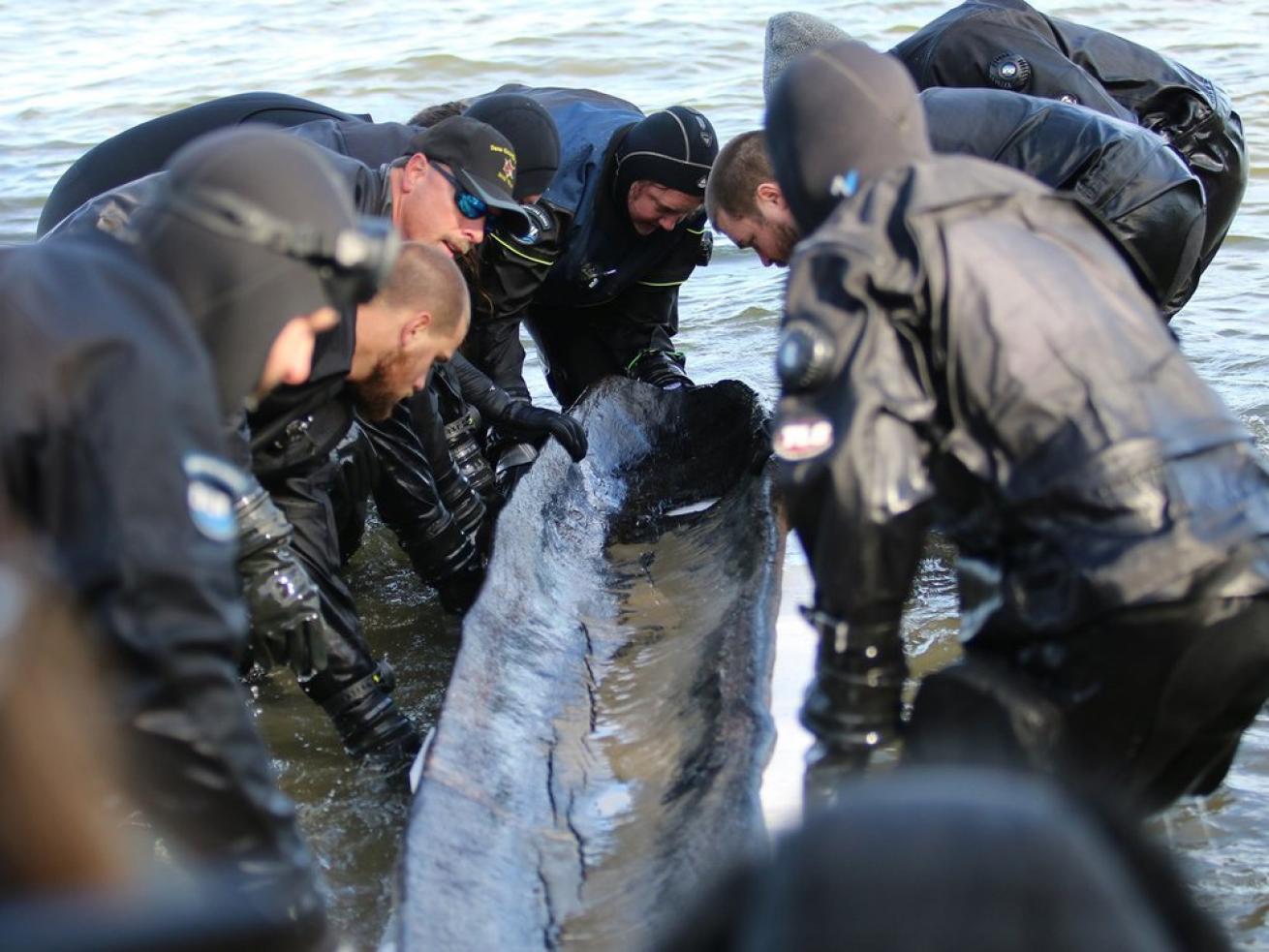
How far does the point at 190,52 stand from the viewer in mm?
18531

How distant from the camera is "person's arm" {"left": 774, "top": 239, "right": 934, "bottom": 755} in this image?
10.1 feet

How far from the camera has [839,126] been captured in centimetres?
332

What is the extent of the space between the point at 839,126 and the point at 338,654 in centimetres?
225

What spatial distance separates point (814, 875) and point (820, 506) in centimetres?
204

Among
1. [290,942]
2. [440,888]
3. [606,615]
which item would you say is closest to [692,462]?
[606,615]

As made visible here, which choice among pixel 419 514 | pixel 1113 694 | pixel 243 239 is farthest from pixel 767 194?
pixel 243 239

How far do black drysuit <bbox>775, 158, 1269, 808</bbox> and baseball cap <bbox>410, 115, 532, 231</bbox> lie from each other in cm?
240

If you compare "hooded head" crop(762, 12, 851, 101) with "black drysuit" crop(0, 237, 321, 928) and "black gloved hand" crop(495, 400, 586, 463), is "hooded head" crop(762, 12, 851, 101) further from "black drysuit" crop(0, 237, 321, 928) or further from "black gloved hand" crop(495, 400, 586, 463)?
"black drysuit" crop(0, 237, 321, 928)

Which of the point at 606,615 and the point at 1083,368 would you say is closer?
the point at 1083,368

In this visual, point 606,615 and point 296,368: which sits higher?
point 296,368

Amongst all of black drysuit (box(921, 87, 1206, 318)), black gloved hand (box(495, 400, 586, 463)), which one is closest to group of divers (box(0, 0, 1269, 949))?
black drysuit (box(921, 87, 1206, 318))

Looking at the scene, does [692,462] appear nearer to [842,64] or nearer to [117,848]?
[842,64]

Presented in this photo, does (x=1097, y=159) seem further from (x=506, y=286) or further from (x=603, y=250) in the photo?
(x=506, y=286)

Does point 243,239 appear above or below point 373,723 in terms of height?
above
